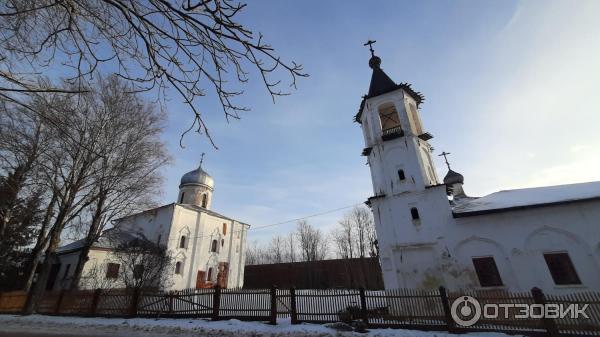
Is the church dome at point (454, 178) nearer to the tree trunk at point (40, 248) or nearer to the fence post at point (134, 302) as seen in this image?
the fence post at point (134, 302)

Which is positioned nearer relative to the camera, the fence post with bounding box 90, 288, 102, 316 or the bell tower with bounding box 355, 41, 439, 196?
the fence post with bounding box 90, 288, 102, 316

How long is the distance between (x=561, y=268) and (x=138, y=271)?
21927 millimetres

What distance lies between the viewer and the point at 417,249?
48.7 ft

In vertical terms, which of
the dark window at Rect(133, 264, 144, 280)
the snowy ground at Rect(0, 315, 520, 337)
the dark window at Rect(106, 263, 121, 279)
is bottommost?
the snowy ground at Rect(0, 315, 520, 337)

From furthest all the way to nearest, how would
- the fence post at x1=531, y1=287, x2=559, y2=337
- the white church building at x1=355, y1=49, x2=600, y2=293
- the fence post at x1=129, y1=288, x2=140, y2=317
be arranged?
1. the fence post at x1=129, y1=288, x2=140, y2=317
2. the white church building at x1=355, y1=49, x2=600, y2=293
3. the fence post at x1=531, y1=287, x2=559, y2=337

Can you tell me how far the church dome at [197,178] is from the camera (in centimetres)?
3419

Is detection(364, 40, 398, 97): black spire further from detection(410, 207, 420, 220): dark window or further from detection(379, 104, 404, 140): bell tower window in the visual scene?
detection(410, 207, 420, 220): dark window

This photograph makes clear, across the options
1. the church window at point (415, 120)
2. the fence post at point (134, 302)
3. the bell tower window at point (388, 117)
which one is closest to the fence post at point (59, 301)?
the fence post at point (134, 302)

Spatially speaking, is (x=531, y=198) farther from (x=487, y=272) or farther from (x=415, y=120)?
(x=415, y=120)

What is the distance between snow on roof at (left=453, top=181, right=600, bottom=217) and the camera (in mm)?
13488

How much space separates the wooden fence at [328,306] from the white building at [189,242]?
8.20 metres

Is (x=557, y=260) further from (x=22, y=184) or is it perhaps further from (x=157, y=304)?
(x=22, y=184)

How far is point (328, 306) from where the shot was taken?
39.3ft

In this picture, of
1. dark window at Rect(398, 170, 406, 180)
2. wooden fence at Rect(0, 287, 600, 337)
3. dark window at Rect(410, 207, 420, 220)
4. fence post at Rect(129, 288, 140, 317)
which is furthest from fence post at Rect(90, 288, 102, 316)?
dark window at Rect(398, 170, 406, 180)
